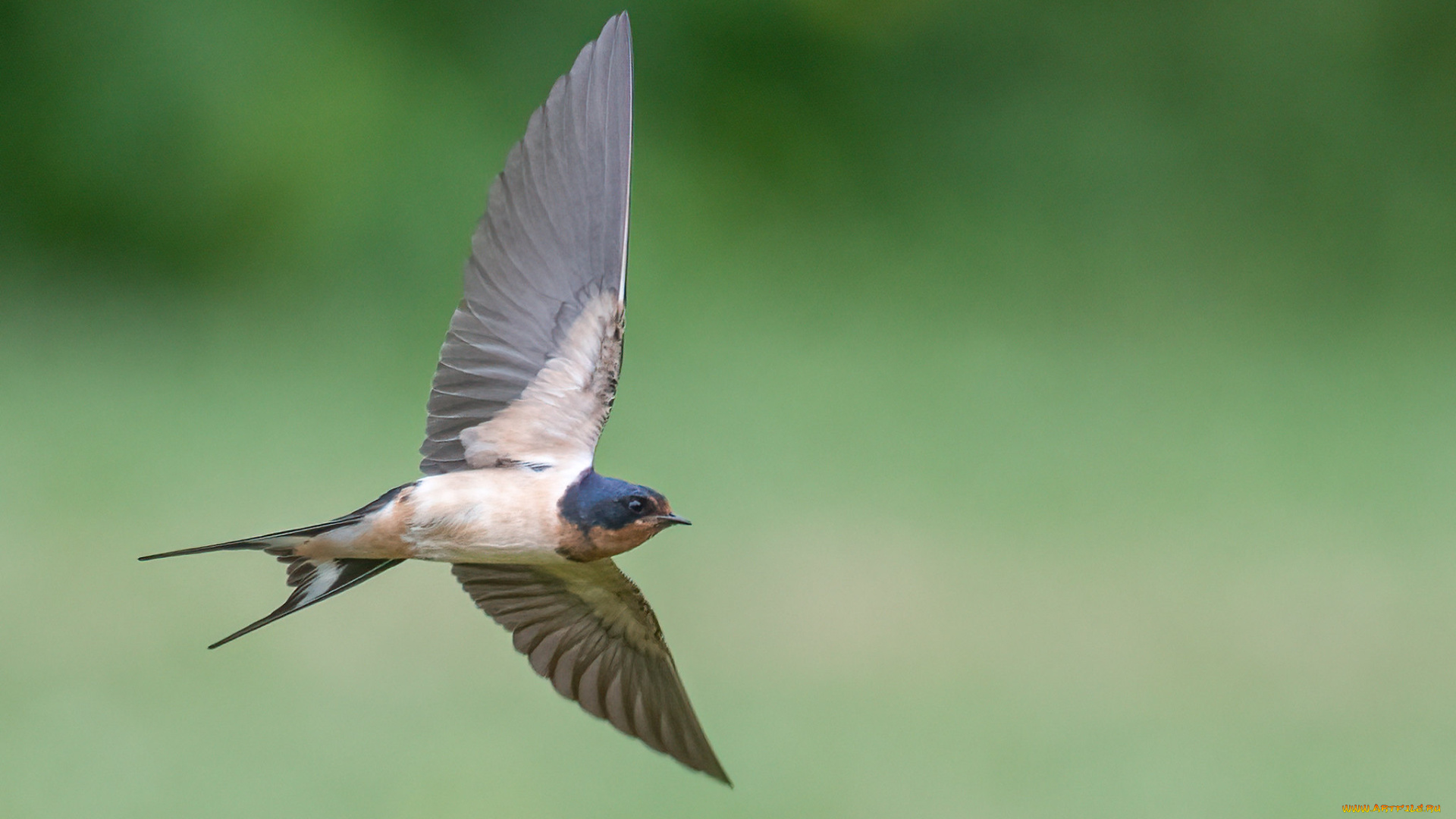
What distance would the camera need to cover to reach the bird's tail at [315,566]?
1195mm

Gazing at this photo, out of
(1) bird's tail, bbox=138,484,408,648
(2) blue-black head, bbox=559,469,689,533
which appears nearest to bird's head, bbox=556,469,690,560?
(2) blue-black head, bbox=559,469,689,533

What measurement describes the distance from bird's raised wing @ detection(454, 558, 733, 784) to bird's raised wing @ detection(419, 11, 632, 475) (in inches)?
6.5

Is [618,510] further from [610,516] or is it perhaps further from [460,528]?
[460,528]

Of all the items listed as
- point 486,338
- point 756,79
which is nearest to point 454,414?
point 486,338

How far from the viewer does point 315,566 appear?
4.20ft

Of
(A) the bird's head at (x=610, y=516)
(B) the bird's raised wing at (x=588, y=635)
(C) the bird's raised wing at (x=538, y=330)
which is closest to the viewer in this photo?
(A) the bird's head at (x=610, y=516)

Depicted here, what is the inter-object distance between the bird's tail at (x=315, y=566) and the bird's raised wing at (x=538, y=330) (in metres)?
0.10

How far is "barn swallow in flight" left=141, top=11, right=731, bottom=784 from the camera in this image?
1211 mm

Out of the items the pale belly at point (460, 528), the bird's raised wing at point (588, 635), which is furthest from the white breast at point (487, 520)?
the bird's raised wing at point (588, 635)

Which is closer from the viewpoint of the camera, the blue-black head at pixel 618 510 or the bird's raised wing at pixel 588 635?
the blue-black head at pixel 618 510

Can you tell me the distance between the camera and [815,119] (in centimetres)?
326

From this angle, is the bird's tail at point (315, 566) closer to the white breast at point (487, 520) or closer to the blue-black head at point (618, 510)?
the white breast at point (487, 520)

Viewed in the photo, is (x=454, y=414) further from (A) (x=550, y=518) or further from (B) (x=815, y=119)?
(B) (x=815, y=119)

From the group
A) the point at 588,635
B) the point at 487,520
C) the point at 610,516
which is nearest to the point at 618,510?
the point at 610,516
